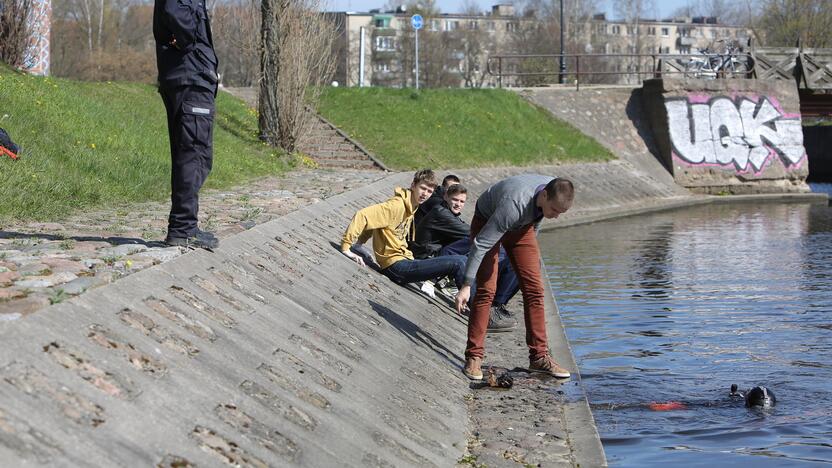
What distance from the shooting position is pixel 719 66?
42594mm

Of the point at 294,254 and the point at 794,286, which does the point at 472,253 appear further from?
the point at 794,286

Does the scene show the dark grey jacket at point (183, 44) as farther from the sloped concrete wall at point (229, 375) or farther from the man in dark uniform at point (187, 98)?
the sloped concrete wall at point (229, 375)

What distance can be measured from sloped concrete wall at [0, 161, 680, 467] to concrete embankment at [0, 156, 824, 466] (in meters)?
0.01

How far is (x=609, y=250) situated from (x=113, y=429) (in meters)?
18.6

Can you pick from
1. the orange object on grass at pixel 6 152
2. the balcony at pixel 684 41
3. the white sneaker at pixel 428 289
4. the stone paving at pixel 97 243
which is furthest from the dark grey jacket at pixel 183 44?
the balcony at pixel 684 41

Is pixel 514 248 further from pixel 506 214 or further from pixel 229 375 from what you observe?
pixel 229 375

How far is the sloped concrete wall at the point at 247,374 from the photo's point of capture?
5.04 metres

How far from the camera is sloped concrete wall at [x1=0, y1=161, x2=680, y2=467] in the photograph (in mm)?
5043

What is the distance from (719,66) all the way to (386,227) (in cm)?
3253

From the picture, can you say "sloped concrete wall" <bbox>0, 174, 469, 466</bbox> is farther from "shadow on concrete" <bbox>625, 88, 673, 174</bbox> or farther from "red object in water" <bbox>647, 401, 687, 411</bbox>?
"shadow on concrete" <bbox>625, 88, 673, 174</bbox>

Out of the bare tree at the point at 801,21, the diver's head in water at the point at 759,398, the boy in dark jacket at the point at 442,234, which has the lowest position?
the diver's head in water at the point at 759,398

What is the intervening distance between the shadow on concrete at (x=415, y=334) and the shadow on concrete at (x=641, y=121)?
3051 cm

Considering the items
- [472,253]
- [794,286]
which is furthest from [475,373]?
[794,286]

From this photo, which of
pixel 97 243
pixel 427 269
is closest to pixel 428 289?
pixel 427 269
